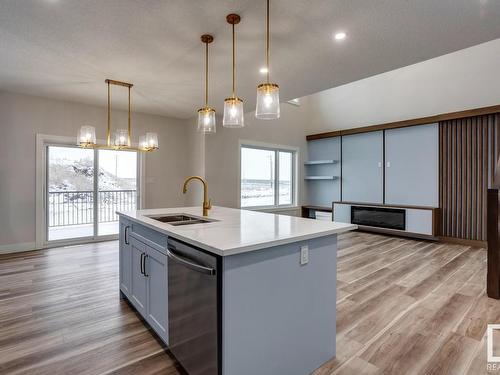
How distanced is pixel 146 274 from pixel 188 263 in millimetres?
808

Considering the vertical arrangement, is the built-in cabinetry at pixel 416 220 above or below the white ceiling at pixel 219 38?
below

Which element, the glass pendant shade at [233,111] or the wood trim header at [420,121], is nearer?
the glass pendant shade at [233,111]

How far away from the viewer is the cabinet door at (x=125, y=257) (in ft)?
8.53

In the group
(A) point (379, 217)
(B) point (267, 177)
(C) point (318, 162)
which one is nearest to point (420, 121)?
(A) point (379, 217)

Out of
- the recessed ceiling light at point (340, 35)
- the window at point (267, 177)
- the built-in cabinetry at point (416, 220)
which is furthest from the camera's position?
the window at point (267, 177)

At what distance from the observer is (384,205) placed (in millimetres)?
6109

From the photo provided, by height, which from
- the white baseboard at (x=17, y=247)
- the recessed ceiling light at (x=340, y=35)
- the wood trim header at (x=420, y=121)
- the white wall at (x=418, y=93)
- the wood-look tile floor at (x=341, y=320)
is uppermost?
the white wall at (x=418, y=93)

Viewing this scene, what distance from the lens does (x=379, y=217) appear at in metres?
6.20

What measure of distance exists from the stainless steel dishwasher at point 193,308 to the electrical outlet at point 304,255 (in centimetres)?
57

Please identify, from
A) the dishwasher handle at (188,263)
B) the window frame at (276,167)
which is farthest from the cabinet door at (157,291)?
the window frame at (276,167)

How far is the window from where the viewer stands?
6.61 meters

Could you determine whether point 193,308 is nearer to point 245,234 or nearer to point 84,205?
point 245,234

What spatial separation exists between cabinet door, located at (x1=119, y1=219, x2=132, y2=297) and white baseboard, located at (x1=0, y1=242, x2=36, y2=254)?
2978mm

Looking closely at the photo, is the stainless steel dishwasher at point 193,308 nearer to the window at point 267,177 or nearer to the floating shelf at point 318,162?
the window at point 267,177
